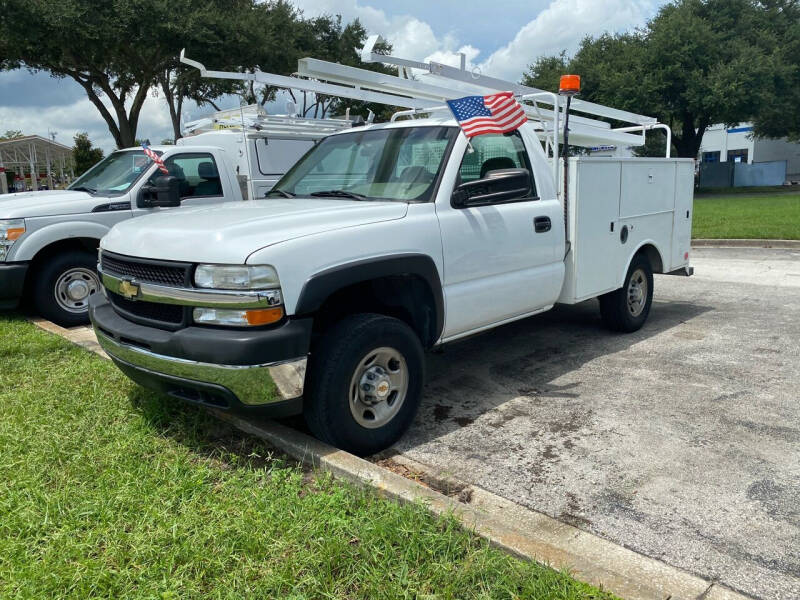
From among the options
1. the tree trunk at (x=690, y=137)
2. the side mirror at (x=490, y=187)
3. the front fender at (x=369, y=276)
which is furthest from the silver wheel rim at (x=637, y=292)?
the tree trunk at (x=690, y=137)

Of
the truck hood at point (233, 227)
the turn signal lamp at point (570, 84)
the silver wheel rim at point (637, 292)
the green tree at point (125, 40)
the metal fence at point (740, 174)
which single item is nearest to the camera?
the truck hood at point (233, 227)

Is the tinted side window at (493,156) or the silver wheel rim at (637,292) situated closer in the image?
the tinted side window at (493,156)

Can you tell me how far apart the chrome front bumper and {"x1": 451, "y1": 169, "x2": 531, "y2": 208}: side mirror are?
5.15 ft

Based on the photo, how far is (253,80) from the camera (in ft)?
20.6

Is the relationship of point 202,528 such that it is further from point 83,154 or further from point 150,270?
point 83,154

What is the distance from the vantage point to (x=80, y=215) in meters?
6.92

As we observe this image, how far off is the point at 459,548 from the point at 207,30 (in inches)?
733

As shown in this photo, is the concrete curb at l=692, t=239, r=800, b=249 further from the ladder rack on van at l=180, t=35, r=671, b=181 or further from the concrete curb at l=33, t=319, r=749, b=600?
the concrete curb at l=33, t=319, r=749, b=600

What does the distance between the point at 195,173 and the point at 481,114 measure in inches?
177

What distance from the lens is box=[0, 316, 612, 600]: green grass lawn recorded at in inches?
99.4

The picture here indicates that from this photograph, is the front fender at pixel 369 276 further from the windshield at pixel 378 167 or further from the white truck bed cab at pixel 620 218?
the white truck bed cab at pixel 620 218

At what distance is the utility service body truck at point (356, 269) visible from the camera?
10.7ft

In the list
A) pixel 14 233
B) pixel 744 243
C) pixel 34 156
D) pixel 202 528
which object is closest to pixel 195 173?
pixel 14 233

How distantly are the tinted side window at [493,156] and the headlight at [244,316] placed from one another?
5.72ft
